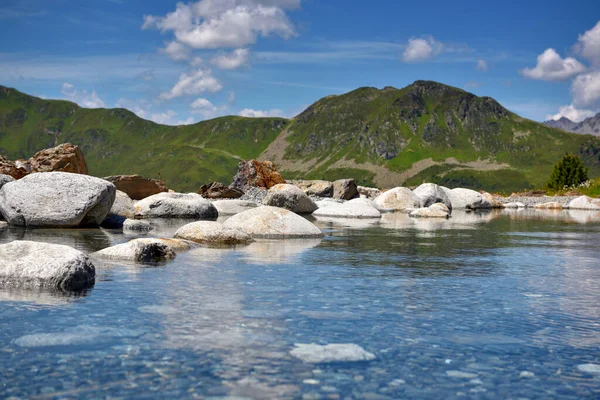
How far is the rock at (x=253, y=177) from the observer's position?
62.6m

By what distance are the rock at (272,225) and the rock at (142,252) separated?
6.28 metres

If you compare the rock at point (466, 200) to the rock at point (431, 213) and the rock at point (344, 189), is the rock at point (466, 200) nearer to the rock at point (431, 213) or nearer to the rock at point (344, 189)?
the rock at point (344, 189)

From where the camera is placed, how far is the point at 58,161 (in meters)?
41.6

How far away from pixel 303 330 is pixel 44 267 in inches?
232

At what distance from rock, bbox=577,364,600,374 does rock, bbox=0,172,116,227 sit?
20.3 m

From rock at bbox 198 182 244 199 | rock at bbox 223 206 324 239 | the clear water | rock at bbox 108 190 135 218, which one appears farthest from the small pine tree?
the clear water

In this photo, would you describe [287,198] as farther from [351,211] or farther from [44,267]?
[44,267]

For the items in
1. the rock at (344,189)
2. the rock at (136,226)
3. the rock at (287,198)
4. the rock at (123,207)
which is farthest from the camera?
the rock at (344,189)

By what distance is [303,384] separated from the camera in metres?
6.72

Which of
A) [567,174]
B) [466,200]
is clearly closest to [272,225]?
[466,200]

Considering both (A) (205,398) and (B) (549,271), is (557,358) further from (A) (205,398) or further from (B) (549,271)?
(B) (549,271)

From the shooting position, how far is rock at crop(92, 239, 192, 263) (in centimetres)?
1555

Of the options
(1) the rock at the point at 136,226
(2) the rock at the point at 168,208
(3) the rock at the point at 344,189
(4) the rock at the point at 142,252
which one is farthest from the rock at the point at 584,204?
(4) the rock at the point at 142,252

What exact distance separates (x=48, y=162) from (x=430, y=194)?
30496 millimetres
